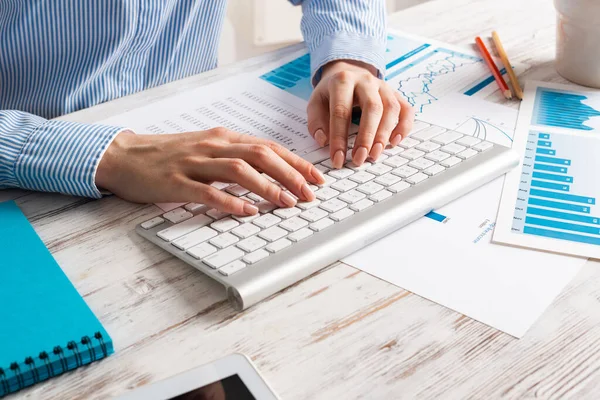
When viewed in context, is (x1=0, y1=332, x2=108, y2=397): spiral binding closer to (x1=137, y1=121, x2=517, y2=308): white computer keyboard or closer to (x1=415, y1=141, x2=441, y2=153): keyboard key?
(x1=137, y1=121, x2=517, y2=308): white computer keyboard

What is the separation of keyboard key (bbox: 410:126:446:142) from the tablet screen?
0.42m

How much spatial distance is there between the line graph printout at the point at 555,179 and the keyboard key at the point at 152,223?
333 mm

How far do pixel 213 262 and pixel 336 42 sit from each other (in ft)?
1.74

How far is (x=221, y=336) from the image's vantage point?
528 millimetres

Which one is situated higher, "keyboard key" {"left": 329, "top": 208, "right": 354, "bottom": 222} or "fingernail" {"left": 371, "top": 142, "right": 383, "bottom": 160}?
"fingernail" {"left": 371, "top": 142, "right": 383, "bottom": 160}

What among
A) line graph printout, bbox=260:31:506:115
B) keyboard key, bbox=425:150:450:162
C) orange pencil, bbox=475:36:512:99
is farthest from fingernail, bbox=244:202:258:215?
orange pencil, bbox=475:36:512:99

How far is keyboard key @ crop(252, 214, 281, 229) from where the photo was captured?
623 mm

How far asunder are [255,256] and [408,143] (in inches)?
11.2

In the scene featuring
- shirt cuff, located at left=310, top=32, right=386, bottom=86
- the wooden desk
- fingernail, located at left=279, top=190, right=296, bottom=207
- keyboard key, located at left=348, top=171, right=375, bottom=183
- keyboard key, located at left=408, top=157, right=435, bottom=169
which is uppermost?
shirt cuff, located at left=310, top=32, right=386, bottom=86

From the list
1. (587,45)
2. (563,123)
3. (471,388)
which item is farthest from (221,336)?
(587,45)

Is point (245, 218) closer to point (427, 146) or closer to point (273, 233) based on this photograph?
point (273, 233)

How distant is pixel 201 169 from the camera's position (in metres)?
0.69

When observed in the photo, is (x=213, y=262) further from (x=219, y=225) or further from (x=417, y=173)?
(x=417, y=173)

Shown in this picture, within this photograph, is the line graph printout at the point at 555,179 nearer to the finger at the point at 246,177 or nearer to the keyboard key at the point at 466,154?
the keyboard key at the point at 466,154
